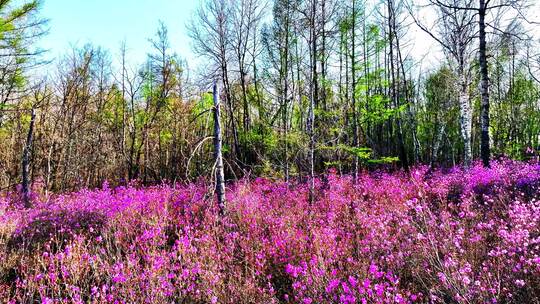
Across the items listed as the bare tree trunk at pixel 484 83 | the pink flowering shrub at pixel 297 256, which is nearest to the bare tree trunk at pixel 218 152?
the pink flowering shrub at pixel 297 256

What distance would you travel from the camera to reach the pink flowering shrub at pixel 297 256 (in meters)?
2.93

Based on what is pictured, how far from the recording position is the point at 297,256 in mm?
4254

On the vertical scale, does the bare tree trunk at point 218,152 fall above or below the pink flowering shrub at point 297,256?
above

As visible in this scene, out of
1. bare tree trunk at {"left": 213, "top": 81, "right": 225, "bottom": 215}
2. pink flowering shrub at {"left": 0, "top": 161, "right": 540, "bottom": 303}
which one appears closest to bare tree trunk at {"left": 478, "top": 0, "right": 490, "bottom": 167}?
pink flowering shrub at {"left": 0, "top": 161, "right": 540, "bottom": 303}

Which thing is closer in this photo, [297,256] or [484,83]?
[297,256]

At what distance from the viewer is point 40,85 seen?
14.4 meters

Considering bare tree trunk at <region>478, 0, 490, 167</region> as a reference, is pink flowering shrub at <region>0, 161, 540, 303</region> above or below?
below

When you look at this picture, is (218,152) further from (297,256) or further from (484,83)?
(484,83)

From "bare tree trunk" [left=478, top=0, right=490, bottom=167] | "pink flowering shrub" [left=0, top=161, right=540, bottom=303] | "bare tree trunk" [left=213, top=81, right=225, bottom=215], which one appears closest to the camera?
"pink flowering shrub" [left=0, top=161, right=540, bottom=303]

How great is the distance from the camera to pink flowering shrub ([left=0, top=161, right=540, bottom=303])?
9.62ft

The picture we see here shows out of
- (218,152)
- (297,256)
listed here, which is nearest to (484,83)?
(218,152)

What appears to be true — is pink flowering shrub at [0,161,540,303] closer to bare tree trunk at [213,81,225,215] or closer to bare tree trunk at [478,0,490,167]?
bare tree trunk at [213,81,225,215]

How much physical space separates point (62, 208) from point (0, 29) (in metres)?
8.70

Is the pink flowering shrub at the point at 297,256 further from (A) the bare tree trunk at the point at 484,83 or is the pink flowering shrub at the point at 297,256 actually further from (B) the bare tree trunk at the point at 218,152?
(A) the bare tree trunk at the point at 484,83
